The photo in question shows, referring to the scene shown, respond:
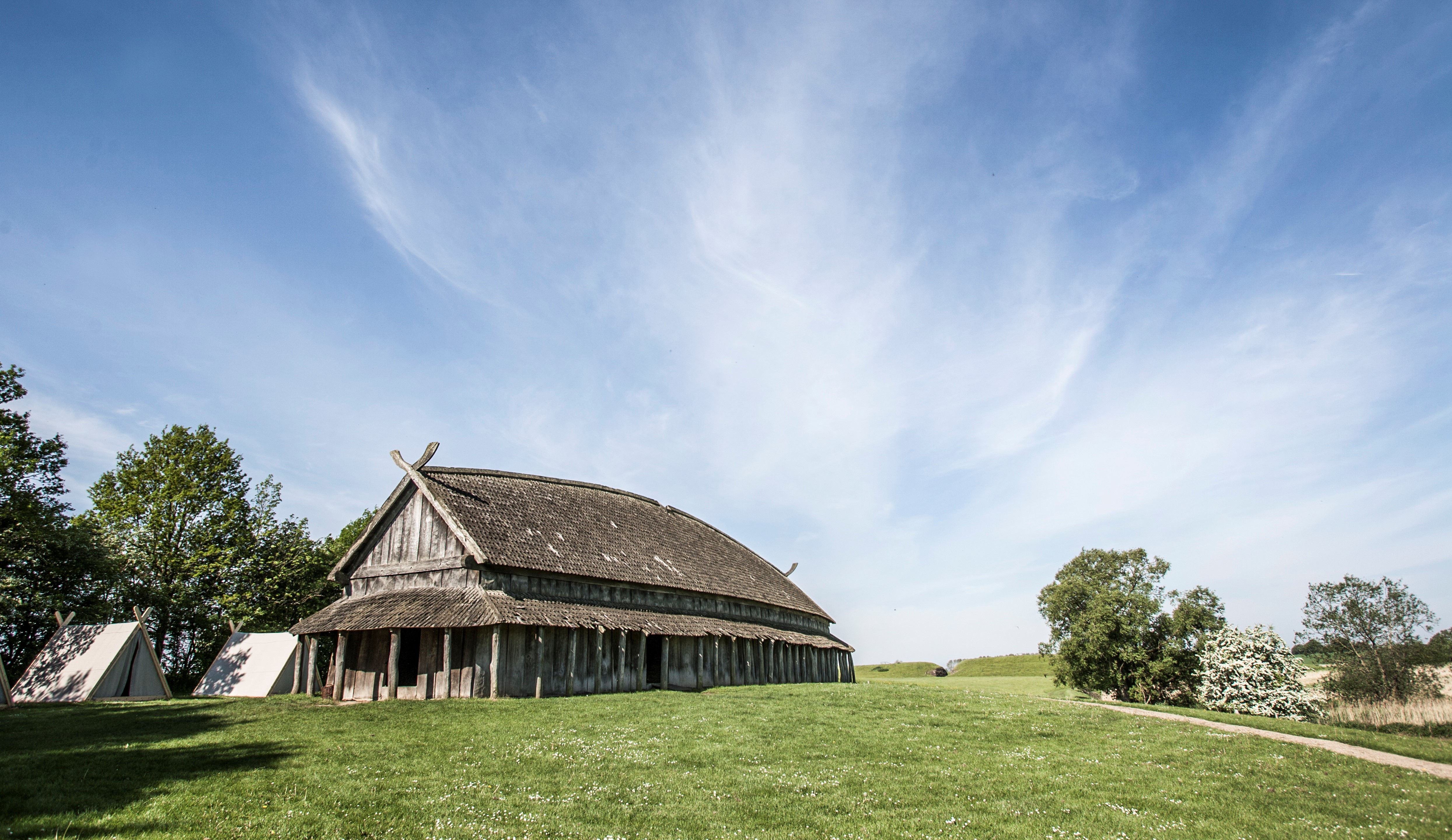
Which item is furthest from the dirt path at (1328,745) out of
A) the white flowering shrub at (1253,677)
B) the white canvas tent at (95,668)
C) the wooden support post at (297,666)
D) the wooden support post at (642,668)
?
the white canvas tent at (95,668)

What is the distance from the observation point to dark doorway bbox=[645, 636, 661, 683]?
32375 mm

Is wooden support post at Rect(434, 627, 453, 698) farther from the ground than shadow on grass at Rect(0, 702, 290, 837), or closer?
farther from the ground

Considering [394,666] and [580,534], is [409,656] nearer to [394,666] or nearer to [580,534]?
[394,666]

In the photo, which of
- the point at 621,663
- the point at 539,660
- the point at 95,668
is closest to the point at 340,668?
the point at 539,660

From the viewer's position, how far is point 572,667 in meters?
26.9

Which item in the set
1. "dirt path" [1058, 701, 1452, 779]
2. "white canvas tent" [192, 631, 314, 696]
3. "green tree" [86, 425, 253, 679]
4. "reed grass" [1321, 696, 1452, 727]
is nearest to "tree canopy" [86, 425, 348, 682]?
"green tree" [86, 425, 253, 679]

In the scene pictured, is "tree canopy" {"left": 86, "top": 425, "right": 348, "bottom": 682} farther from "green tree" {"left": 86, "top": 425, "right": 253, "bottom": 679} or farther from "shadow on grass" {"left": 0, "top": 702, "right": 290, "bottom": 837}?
"shadow on grass" {"left": 0, "top": 702, "right": 290, "bottom": 837}

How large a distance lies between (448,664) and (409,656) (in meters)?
4.51

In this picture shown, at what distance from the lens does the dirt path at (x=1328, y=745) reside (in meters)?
14.4

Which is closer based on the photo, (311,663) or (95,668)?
(95,668)

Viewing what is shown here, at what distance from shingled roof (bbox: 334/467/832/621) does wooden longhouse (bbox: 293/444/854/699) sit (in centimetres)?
11

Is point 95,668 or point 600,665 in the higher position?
point 95,668

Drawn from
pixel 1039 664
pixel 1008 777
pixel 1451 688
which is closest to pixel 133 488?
pixel 1008 777

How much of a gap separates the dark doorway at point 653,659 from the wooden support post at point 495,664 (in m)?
7.97
